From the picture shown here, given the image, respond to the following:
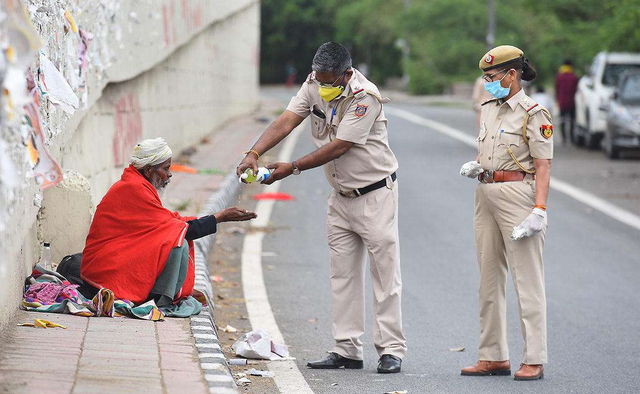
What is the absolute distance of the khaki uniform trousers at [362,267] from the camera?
23.0 feet

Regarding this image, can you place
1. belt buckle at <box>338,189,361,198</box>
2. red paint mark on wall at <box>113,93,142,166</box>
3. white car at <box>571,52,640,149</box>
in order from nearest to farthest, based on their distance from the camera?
belt buckle at <box>338,189,361,198</box>, red paint mark on wall at <box>113,93,142,166</box>, white car at <box>571,52,640,149</box>

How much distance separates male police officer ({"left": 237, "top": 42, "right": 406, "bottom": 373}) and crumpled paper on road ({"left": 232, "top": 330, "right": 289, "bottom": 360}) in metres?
0.28

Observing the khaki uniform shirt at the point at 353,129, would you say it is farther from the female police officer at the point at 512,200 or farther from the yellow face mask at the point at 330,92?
the female police officer at the point at 512,200

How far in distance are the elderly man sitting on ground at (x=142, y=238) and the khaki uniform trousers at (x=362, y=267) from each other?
0.59 meters

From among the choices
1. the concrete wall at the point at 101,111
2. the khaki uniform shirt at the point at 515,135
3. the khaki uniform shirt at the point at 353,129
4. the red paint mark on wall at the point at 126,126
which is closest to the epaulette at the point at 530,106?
the khaki uniform shirt at the point at 515,135

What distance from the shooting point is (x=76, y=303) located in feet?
22.6

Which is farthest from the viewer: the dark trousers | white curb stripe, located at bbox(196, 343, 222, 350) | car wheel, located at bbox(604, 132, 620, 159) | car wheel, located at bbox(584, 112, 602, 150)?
the dark trousers

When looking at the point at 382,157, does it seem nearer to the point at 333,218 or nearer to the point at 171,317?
the point at 333,218

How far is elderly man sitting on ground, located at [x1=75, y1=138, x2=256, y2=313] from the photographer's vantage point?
276 inches

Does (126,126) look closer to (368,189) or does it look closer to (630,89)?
(368,189)

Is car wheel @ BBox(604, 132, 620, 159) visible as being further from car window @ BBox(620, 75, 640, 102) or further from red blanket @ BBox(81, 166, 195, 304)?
red blanket @ BBox(81, 166, 195, 304)

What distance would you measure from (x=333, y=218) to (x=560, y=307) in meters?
2.81

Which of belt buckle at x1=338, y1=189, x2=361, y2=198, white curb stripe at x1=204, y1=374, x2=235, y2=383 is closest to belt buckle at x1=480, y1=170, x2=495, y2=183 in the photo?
belt buckle at x1=338, y1=189, x2=361, y2=198

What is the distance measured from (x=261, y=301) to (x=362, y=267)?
7.07 feet
